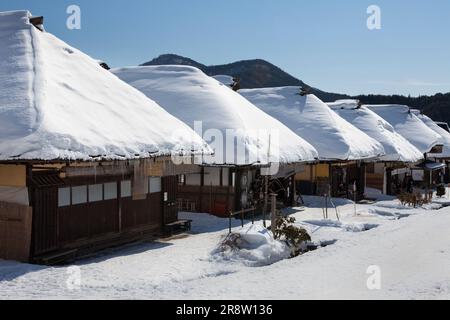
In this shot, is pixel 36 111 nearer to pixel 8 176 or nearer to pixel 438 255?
pixel 8 176

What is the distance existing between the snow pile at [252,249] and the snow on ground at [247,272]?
86 mm

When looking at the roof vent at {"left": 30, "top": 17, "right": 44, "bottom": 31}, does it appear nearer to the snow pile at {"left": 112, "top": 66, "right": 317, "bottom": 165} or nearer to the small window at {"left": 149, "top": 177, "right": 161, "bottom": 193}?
the small window at {"left": 149, "top": 177, "right": 161, "bottom": 193}

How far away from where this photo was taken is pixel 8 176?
34.4ft

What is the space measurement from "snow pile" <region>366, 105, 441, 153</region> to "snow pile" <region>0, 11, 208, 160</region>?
3080cm

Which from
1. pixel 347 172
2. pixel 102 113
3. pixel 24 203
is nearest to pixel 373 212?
pixel 347 172

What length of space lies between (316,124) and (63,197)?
18680mm

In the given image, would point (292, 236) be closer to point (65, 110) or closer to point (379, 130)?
point (65, 110)

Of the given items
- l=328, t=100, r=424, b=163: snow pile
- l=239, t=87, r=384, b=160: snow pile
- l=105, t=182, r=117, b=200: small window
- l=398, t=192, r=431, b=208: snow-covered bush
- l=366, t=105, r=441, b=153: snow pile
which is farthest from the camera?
l=366, t=105, r=441, b=153: snow pile

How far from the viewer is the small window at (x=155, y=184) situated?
14.7 meters

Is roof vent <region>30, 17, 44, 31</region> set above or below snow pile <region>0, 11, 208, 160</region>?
above

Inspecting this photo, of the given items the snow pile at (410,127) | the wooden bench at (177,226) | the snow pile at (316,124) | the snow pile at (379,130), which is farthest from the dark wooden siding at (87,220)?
the snow pile at (410,127)

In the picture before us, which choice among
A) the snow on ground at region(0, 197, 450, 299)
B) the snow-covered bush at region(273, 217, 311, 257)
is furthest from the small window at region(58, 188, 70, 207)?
the snow-covered bush at region(273, 217, 311, 257)

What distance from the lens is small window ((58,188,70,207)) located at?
11.4 metres

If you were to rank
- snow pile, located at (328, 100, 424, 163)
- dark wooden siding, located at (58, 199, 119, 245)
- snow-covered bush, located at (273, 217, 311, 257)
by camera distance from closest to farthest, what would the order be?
dark wooden siding, located at (58, 199, 119, 245) → snow-covered bush, located at (273, 217, 311, 257) → snow pile, located at (328, 100, 424, 163)
